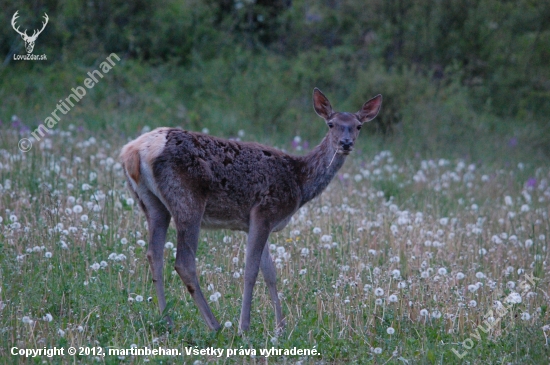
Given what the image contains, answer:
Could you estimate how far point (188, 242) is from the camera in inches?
264

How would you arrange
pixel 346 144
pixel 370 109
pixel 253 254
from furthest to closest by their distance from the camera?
pixel 370 109, pixel 346 144, pixel 253 254

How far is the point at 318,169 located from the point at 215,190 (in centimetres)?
128

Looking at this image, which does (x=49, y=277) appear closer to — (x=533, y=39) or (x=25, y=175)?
(x=25, y=175)

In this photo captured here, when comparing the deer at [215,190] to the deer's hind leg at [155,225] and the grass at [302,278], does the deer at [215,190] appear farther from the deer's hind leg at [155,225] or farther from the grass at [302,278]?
the grass at [302,278]

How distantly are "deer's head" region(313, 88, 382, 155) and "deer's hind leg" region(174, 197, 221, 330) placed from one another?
1.70m

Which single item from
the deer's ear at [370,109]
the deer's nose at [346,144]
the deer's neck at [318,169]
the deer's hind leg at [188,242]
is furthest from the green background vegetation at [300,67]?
the deer's hind leg at [188,242]

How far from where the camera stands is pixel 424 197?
1154cm

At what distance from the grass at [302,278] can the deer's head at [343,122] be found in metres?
1.25

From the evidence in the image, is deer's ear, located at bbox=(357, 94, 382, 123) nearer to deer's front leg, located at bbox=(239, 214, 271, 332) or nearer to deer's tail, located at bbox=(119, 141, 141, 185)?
deer's front leg, located at bbox=(239, 214, 271, 332)

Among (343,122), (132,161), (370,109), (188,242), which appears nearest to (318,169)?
(343,122)

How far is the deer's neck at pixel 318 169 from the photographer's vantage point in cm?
768

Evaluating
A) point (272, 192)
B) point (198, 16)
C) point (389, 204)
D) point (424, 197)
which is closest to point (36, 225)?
point (272, 192)

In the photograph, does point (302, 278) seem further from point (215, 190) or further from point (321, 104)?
point (321, 104)

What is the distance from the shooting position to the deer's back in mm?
6711
